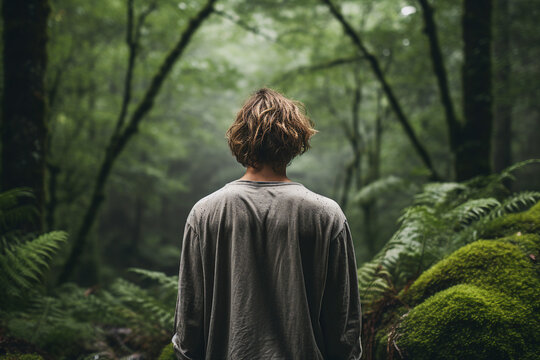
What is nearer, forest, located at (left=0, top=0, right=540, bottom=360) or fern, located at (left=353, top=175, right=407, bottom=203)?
forest, located at (left=0, top=0, right=540, bottom=360)

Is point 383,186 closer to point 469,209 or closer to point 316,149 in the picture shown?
point 469,209

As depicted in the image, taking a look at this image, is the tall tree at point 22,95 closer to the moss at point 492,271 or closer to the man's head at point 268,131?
the man's head at point 268,131

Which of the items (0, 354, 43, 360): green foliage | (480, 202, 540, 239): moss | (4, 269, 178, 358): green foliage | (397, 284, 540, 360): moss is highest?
(480, 202, 540, 239): moss

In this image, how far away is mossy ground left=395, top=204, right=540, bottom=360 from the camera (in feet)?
5.50

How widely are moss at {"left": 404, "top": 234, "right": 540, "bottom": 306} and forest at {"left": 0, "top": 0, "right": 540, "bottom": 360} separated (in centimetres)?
Answer: 1

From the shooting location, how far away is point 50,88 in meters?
6.36

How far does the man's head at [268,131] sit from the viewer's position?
151cm

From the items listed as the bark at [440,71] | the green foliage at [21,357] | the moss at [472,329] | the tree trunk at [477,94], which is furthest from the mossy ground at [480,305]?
the green foliage at [21,357]

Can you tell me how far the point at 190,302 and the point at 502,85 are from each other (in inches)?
346

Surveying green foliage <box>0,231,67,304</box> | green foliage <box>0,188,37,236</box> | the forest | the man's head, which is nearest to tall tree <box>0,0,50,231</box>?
the forest

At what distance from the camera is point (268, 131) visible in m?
1.50

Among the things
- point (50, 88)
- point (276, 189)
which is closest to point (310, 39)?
point (50, 88)

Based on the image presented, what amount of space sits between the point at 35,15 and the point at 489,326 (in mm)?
5086

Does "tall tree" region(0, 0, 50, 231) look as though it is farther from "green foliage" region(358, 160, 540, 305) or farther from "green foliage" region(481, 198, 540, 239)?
"green foliage" region(481, 198, 540, 239)
